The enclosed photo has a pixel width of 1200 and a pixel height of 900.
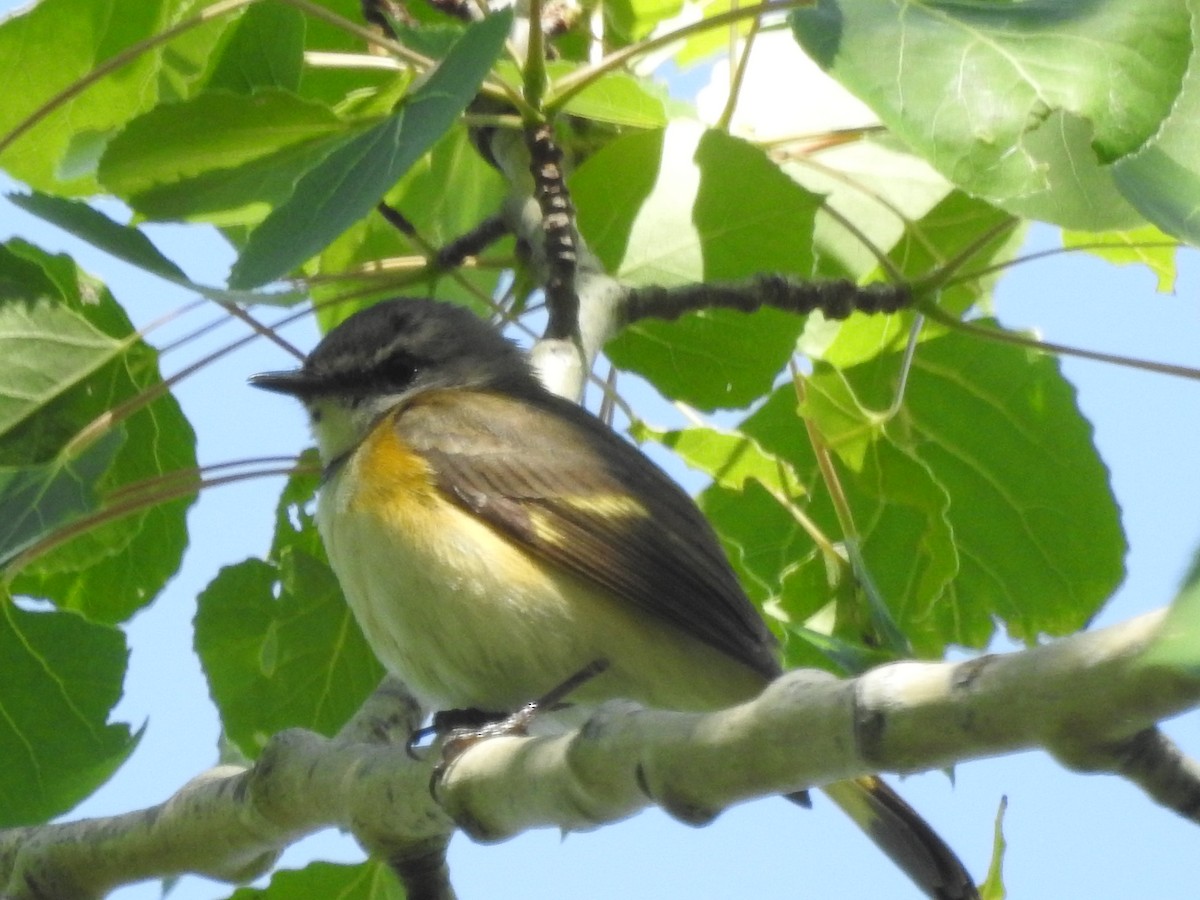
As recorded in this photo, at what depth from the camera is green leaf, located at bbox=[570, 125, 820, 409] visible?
3.68 m

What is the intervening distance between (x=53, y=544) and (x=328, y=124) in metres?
1.10

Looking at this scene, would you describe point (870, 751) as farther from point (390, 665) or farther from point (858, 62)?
point (390, 665)

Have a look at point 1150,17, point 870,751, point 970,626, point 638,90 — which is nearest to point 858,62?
point 1150,17

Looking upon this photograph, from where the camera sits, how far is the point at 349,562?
3506 mm

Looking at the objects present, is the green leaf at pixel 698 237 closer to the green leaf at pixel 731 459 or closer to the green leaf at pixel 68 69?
the green leaf at pixel 731 459

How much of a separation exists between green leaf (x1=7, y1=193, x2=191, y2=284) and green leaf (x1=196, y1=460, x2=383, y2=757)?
3.27 ft

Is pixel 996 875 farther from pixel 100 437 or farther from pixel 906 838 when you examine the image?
pixel 100 437

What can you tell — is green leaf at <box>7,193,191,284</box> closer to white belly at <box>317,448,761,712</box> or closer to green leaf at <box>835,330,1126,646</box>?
white belly at <box>317,448,761,712</box>

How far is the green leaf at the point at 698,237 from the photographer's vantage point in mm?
3680

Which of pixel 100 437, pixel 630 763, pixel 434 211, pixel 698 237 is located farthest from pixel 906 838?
pixel 434 211

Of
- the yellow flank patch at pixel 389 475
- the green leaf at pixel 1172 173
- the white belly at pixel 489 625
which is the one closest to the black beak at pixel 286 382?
the yellow flank patch at pixel 389 475

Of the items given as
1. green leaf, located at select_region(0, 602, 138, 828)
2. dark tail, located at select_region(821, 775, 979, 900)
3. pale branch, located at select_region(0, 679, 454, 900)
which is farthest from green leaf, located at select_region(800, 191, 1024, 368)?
green leaf, located at select_region(0, 602, 138, 828)

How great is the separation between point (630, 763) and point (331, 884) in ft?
5.71

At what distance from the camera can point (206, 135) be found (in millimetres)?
3279
